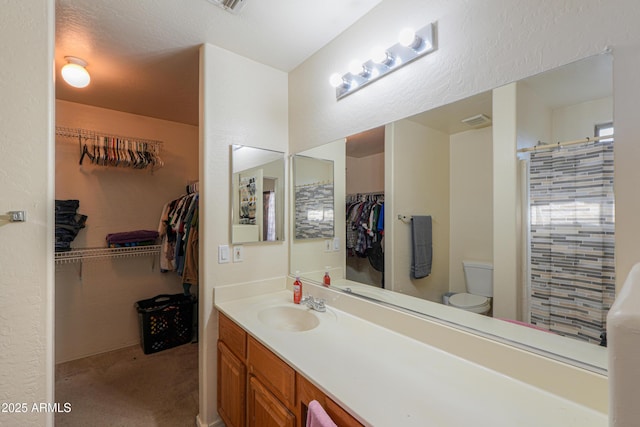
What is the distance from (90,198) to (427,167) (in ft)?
10.3

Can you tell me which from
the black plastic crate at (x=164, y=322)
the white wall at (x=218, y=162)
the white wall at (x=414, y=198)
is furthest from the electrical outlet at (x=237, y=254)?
the black plastic crate at (x=164, y=322)

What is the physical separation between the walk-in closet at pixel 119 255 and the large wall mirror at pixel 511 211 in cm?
191

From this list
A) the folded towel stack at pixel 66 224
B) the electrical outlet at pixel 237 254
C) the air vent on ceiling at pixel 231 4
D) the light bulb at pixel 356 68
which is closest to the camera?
the air vent on ceiling at pixel 231 4

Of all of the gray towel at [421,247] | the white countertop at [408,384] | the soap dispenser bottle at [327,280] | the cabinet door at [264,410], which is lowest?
the cabinet door at [264,410]

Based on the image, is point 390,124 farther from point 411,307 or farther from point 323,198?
point 411,307

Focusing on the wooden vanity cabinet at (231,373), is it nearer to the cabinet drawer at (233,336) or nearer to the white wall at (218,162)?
the cabinet drawer at (233,336)

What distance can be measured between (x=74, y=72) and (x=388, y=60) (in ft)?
6.74

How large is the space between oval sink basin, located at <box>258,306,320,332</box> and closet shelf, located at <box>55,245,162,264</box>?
1.86 meters

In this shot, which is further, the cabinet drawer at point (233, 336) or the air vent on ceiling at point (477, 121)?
the cabinet drawer at point (233, 336)

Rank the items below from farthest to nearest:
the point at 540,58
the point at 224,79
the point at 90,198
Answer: the point at 90,198 < the point at 224,79 < the point at 540,58

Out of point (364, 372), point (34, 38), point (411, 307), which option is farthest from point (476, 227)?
point (34, 38)

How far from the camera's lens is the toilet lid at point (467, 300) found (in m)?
1.12

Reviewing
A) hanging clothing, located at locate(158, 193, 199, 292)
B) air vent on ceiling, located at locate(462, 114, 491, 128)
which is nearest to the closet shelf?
hanging clothing, located at locate(158, 193, 199, 292)

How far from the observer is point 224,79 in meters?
1.84
